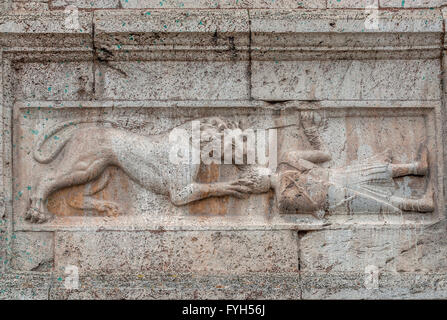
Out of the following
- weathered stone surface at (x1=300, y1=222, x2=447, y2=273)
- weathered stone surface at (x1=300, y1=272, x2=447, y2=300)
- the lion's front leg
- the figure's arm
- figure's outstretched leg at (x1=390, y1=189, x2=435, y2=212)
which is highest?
the figure's arm

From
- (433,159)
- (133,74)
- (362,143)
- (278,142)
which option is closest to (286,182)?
(278,142)

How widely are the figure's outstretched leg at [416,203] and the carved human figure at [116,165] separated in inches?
47.1

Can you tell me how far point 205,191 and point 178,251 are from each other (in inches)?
20.1

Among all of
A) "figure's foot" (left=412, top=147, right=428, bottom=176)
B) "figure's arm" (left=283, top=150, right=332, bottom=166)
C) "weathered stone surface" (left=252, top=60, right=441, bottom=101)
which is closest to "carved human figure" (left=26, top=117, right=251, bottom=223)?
"figure's arm" (left=283, top=150, right=332, bottom=166)

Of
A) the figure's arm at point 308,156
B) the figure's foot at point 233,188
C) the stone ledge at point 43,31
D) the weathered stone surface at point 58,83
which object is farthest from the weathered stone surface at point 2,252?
the figure's arm at point 308,156

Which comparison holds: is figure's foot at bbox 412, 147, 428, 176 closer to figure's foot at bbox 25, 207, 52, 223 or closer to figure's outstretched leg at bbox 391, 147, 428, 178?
figure's outstretched leg at bbox 391, 147, 428, 178

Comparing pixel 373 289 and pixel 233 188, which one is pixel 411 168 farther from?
pixel 233 188

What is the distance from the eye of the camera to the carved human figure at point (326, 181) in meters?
4.25

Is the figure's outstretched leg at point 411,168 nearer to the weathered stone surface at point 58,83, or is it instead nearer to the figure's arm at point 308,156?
the figure's arm at point 308,156

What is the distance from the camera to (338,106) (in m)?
4.32

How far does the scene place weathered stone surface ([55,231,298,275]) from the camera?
166 inches

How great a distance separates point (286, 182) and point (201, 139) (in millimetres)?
750

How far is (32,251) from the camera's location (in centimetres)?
425

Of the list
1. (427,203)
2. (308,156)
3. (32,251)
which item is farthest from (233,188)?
(32,251)
